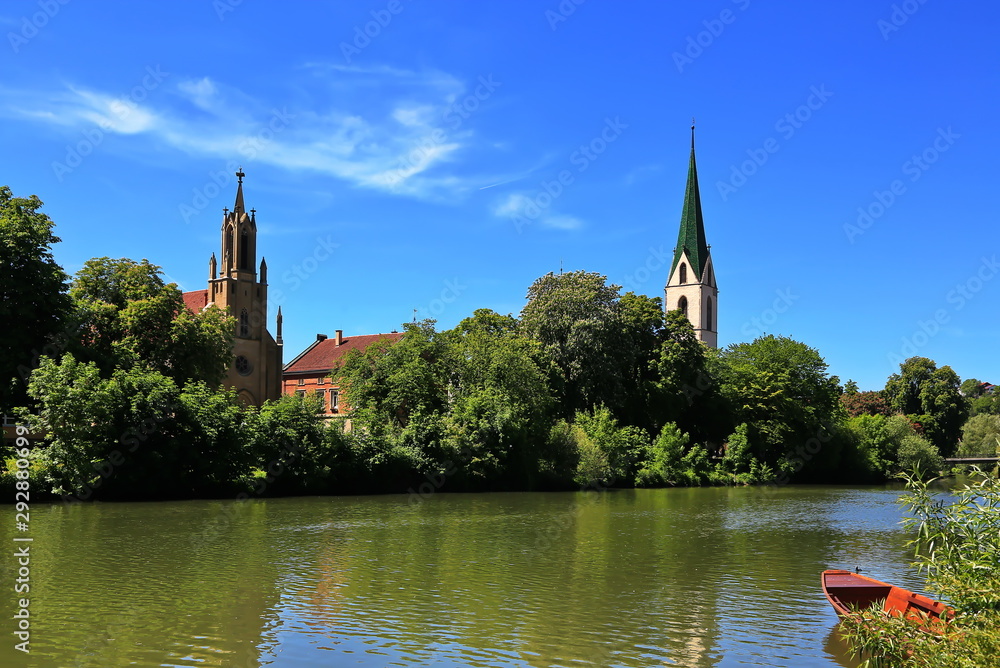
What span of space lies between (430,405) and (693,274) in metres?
77.5

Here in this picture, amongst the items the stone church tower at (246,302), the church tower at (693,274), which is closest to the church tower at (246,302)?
the stone church tower at (246,302)

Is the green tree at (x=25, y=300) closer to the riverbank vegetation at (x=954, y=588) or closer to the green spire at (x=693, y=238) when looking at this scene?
the riverbank vegetation at (x=954, y=588)

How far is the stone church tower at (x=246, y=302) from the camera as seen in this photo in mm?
80031

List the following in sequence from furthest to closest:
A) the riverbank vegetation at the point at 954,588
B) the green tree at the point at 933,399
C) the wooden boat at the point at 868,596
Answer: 1. the green tree at the point at 933,399
2. the wooden boat at the point at 868,596
3. the riverbank vegetation at the point at 954,588

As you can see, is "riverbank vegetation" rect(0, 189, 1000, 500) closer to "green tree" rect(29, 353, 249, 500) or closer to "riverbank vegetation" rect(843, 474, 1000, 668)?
"green tree" rect(29, 353, 249, 500)

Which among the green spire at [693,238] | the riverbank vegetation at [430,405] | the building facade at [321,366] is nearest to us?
the riverbank vegetation at [430,405]

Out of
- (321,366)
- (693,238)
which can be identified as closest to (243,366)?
(321,366)

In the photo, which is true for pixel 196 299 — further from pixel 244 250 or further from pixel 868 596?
pixel 868 596

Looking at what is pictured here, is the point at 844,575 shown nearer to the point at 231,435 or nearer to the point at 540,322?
the point at 231,435

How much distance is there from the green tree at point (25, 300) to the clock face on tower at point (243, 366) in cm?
3874

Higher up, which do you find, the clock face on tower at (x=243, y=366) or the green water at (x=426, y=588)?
the clock face on tower at (x=243, y=366)

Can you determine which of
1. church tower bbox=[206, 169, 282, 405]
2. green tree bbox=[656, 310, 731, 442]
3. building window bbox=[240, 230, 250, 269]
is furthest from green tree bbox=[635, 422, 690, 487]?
building window bbox=[240, 230, 250, 269]

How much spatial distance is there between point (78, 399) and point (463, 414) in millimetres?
21592

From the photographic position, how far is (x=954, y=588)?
32.0ft
